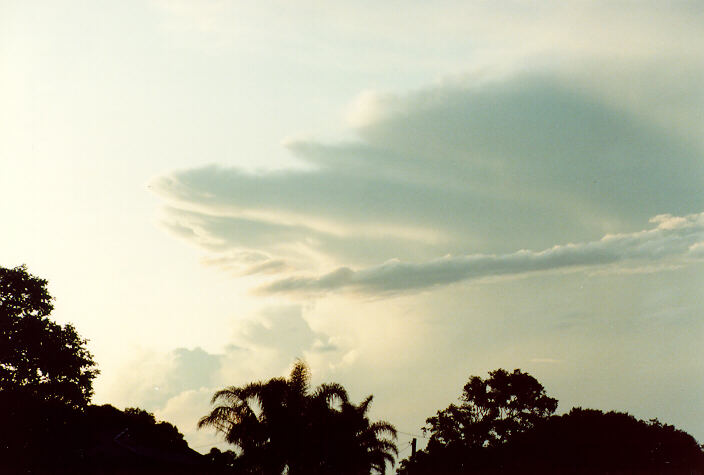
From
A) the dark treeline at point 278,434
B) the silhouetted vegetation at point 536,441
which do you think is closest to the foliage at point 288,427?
the dark treeline at point 278,434

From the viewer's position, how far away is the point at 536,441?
161 ft

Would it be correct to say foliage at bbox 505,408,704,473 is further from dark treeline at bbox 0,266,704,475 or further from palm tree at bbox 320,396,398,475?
palm tree at bbox 320,396,398,475

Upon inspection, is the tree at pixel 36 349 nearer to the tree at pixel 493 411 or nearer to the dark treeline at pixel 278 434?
the dark treeline at pixel 278 434

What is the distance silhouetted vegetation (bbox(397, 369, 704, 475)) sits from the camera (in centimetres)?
4684

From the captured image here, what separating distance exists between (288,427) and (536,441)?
2126 centimetres

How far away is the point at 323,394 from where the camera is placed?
4003cm

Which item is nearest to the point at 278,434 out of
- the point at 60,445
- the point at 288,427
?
the point at 288,427

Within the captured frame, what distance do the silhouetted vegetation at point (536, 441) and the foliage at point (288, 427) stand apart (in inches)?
608

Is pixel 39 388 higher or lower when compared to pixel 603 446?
higher

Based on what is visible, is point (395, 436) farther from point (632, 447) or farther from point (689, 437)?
point (689, 437)

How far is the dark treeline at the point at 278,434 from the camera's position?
33969 mm

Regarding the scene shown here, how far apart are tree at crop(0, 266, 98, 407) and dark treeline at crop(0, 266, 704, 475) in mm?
53

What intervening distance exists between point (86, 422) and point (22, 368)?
493 centimetres

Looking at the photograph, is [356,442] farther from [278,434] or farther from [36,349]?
[36,349]
